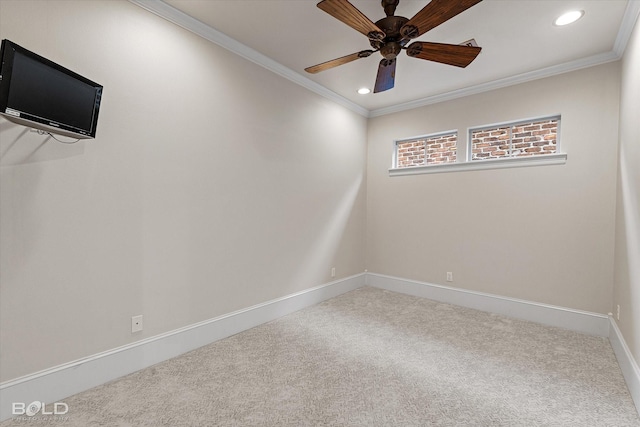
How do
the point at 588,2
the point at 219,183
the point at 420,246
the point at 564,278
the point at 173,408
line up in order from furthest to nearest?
1. the point at 420,246
2. the point at 564,278
3. the point at 219,183
4. the point at 588,2
5. the point at 173,408

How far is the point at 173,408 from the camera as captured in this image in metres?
1.89

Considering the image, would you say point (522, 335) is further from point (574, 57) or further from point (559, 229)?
point (574, 57)

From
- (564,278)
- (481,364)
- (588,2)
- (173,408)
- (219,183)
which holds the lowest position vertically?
(173,408)

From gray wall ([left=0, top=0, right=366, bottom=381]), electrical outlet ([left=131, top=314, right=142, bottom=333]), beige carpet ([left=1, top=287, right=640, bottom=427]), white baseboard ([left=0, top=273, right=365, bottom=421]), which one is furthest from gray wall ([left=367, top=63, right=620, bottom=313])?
electrical outlet ([left=131, top=314, right=142, bottom=333])

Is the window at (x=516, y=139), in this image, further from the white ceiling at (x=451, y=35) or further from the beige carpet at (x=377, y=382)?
the beige carpet at (x=377, y=382)

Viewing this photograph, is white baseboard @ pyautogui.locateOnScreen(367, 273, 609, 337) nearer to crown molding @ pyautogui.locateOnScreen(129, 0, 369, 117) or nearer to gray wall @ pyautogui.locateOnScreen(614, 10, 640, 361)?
gray wall @ pyautogui.locateOnScreen(614, 10, 640, 361)

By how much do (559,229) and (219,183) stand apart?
365 centimetres

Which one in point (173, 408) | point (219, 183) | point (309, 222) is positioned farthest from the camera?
point (309, 222)

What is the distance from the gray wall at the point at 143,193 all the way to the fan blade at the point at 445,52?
168cm

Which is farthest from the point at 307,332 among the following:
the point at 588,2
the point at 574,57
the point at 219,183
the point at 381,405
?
the point at 574,57

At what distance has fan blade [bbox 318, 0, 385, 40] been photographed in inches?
67.2

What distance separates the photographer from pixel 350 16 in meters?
1.85

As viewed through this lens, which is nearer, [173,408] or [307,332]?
[173,408]

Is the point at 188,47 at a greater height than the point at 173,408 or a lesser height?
greater
